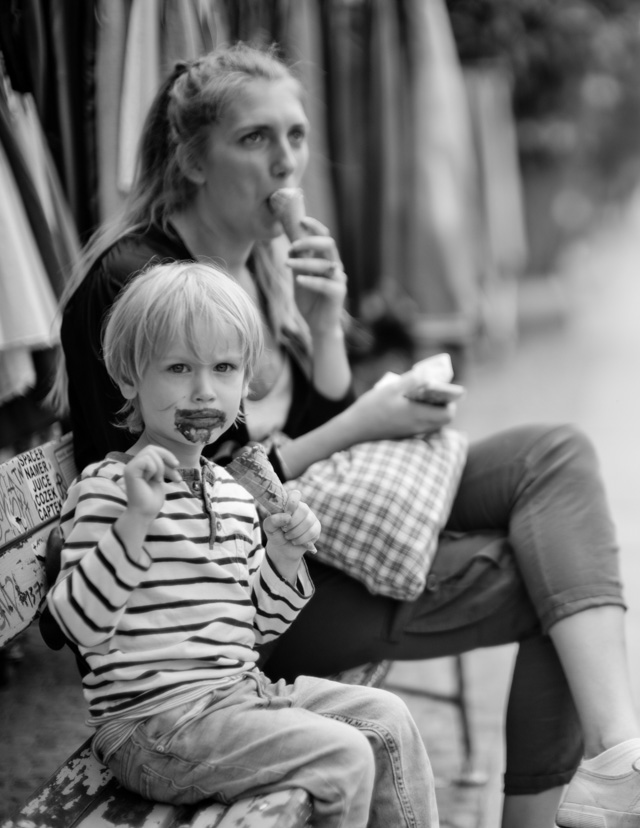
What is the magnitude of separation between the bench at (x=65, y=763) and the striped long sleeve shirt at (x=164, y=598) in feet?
0.42

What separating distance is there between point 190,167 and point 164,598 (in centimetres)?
96

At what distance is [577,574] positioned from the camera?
177 cm

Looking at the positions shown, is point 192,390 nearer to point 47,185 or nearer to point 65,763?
point 65,763

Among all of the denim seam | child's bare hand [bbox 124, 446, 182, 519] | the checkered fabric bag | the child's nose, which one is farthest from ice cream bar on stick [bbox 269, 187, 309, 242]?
the denim seam

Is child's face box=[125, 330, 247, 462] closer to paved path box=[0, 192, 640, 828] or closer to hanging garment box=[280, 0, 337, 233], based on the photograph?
paved path box=[0, 192, 640, 828]

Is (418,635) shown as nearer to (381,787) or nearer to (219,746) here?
(381,787)

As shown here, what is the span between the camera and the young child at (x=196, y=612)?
1280mm

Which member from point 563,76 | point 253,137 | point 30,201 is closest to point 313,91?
point 30,201

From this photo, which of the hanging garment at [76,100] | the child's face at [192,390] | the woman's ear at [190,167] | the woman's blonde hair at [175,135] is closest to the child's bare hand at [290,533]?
the child's face at [192,390]

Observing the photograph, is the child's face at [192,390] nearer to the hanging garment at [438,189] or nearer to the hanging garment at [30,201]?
the hanging garment at [30,201]

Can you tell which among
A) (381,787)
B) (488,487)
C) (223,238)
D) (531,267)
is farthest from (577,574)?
(531,267)

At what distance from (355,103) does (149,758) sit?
3.18 m

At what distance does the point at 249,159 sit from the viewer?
1.91 m

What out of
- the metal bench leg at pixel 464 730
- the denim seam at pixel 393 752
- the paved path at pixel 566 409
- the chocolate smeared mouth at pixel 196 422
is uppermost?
the chocolate smeared mouth at pixel 196 422
